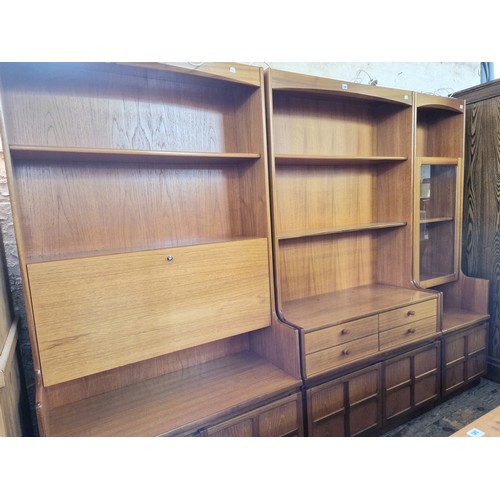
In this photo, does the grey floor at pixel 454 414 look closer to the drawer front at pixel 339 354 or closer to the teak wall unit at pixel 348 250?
the teak wall unit at pixel 348 250

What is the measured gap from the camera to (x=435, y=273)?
241 cm

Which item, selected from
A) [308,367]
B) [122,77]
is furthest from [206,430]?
[122,77]

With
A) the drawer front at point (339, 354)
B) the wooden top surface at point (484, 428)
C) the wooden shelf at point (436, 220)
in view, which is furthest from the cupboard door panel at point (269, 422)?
the wooden shelf at point (436, 220)

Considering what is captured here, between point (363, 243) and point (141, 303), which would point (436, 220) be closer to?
point (363, 243)

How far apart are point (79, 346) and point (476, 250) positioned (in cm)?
266

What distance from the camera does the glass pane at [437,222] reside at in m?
2.29

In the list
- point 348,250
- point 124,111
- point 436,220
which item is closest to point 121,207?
point 124,111

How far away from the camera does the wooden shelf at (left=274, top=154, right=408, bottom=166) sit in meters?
1.73

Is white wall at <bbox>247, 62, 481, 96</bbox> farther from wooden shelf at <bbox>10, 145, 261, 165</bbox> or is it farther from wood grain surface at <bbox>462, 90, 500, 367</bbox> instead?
wooden shelf at <bbox>10, 145, 261, 165</bbox>

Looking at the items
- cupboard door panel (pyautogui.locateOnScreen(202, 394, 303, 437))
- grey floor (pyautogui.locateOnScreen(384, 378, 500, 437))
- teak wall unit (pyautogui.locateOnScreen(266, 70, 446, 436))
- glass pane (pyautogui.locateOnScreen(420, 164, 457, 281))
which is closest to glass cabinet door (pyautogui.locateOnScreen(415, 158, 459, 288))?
glass pane (pyautogui.locateOnScreen(420, 164, 457, 281))

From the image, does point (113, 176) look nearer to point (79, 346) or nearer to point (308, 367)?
point (79, 346)

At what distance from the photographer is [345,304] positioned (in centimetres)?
193

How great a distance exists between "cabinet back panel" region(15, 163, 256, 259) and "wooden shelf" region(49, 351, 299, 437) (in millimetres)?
659

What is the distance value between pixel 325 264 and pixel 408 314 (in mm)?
558
